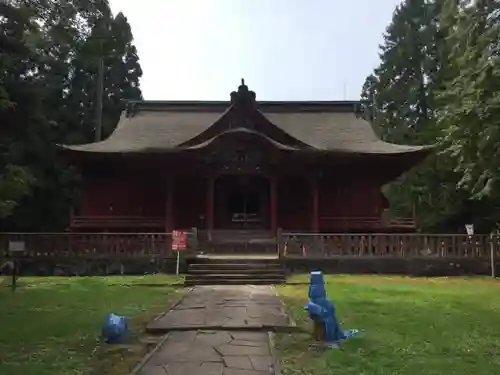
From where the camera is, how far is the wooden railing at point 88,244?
57.4 ft

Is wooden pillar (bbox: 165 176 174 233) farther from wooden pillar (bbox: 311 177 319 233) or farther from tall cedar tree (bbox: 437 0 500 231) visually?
tall cedar tree (bbox: 437 0 500 231)

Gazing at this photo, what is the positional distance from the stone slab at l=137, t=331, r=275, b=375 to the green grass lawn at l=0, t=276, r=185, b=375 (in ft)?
1.11

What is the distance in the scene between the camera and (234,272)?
1548cm

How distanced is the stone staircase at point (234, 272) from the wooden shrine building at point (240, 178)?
454 cm

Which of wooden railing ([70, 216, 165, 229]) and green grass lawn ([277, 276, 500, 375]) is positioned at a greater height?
wooden railing ([70, 216, 165, 229])

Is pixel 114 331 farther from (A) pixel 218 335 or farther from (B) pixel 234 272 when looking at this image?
(B) pixel 234 272

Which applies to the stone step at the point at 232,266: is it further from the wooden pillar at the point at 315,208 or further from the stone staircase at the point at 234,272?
the wooden pillar at the point at 315,208

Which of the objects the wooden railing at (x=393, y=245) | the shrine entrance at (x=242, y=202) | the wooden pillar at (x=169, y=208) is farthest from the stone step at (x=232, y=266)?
the shrine entrance at (x=242, y=202)

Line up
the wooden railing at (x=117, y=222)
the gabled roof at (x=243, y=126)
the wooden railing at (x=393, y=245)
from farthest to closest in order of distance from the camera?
the wooden railing at (x=117, y=222)
the gabled roof at (x=243, y=126)
the wooden railing at (x=393, y=245)

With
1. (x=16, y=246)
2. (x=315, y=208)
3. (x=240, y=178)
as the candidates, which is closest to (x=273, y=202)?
(x=315, y=208)

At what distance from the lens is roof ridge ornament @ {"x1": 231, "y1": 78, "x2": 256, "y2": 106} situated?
74.1 feet

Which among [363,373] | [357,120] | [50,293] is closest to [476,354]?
[363,373]

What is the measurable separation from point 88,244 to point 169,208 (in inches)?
172

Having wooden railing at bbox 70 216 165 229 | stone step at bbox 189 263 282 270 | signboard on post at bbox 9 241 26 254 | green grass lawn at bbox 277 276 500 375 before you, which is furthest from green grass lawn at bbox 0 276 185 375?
wooden railing at bbox 70 216 165 229
